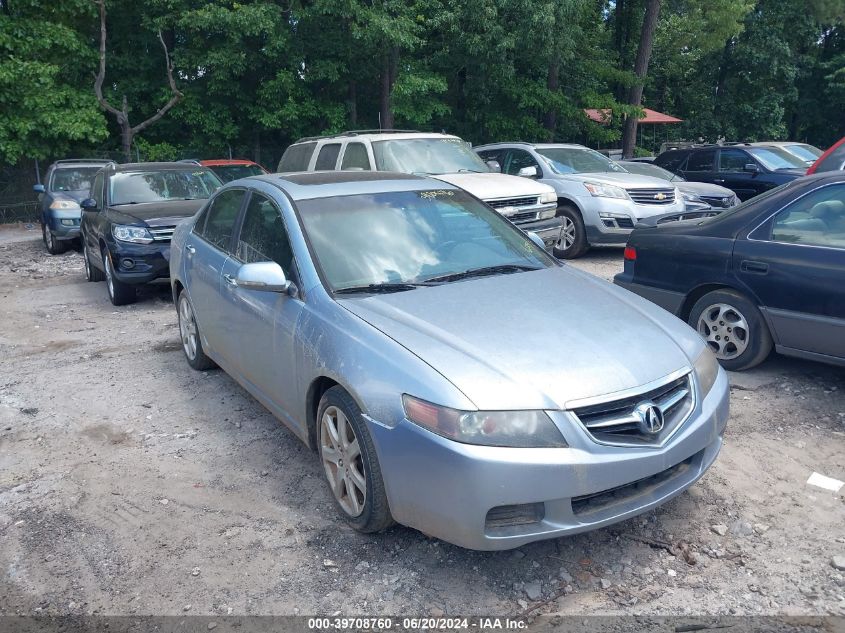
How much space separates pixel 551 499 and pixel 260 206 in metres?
2.86

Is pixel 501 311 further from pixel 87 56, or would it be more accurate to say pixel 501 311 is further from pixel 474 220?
pixel 87 56

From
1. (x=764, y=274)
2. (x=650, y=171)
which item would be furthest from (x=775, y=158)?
(x=764, y=274)

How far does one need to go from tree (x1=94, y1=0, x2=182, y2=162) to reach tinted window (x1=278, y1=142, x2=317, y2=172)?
11318 millimetres

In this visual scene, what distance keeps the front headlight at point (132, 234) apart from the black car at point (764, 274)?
571 centimetres

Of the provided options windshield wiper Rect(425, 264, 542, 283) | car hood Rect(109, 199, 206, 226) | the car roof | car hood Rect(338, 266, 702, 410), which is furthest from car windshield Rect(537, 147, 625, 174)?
car hood Rect(338, 266, 702, 410)

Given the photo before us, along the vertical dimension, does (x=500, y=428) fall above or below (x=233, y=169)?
above

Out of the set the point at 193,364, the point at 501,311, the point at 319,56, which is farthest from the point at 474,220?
the point at 319,56

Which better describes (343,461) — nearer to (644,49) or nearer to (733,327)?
(733,327)

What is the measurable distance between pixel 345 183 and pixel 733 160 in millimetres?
11815

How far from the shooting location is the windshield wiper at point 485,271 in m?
4.19

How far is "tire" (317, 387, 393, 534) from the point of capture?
3.38 m

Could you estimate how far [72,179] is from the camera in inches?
605

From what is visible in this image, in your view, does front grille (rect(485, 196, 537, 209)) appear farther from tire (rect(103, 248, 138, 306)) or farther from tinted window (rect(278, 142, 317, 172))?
tire (rect(103, 248, 138, 306))

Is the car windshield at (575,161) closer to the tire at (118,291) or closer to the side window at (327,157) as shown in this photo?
the side window at (327,157)
